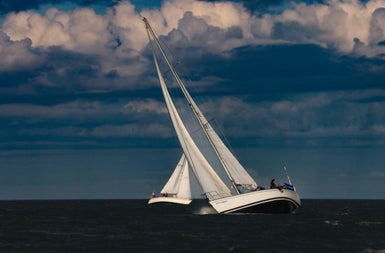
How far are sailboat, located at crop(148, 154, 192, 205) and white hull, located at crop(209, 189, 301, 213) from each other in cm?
4817

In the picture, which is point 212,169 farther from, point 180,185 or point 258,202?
point 180,185

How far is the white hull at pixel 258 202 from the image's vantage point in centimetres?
6309

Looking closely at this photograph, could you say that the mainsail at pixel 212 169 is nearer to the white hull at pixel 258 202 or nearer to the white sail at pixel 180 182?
the white hull at pixel 258 202

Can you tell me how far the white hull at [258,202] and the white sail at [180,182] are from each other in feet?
158

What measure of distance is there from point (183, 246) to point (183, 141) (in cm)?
2320

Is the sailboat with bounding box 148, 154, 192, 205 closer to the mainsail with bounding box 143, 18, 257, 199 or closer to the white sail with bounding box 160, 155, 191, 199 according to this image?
the white sail with bounding box 160, 155, 191, 199

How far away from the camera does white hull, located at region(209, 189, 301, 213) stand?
207ft

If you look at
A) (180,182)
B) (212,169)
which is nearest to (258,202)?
(212,169)

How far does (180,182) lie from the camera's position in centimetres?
11444

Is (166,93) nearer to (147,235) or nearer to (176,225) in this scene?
(176,225)

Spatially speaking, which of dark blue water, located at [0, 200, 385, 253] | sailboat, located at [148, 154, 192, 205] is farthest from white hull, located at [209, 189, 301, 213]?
sailboat, located at [148, 154, 192, 205]

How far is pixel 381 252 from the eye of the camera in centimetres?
4119

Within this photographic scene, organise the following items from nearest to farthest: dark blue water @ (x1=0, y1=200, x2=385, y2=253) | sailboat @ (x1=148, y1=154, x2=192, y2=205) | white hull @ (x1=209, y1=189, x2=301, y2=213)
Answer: dark blue water @ (x1=0, y1=200, x2=385, y2=253) < white hull @ (x1=209, y1=189, x2=301, y2=213) < sailboat @ (x1=148, y1=154, x2=192, y2=205)

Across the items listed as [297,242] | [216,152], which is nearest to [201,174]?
[216,152]
